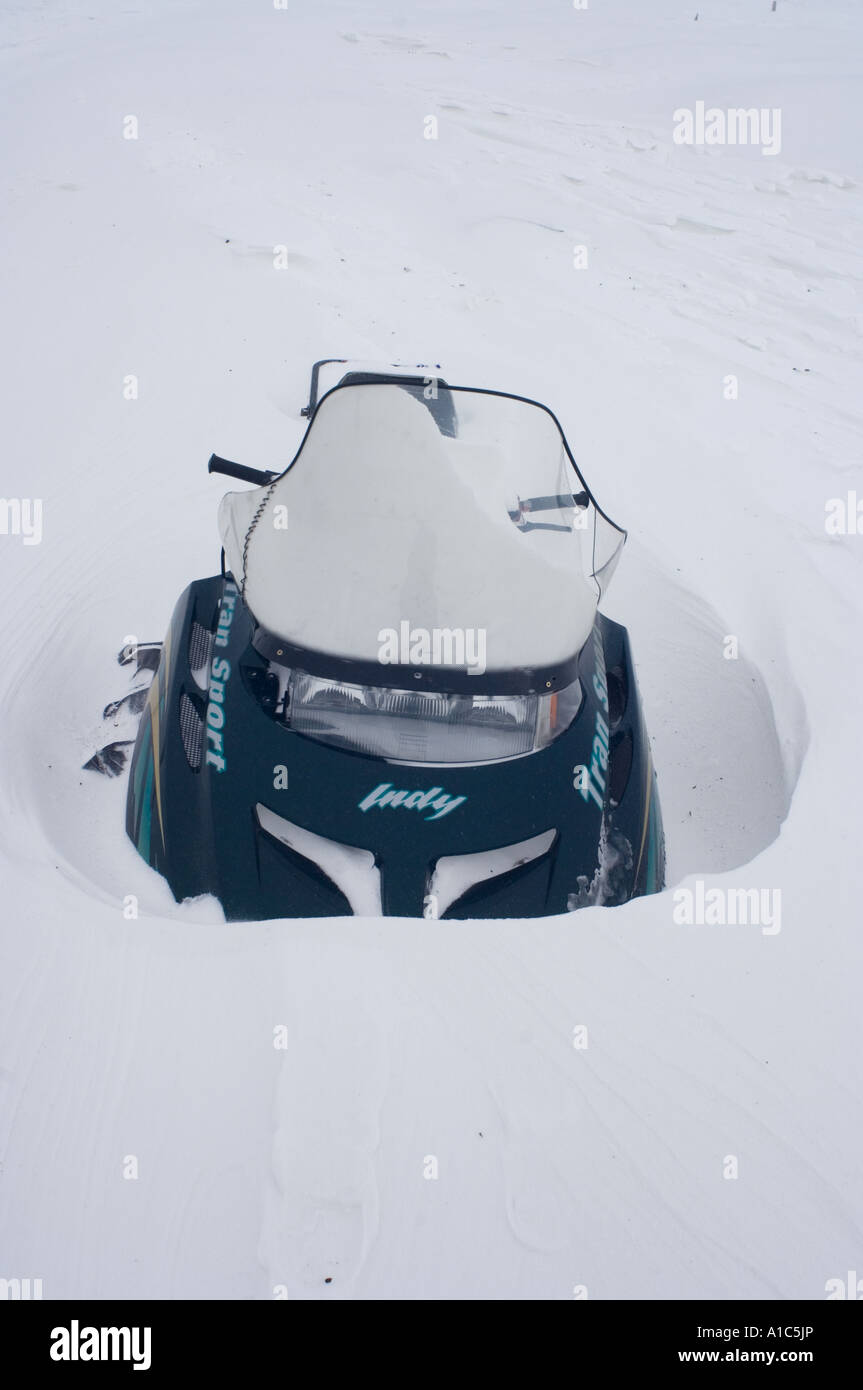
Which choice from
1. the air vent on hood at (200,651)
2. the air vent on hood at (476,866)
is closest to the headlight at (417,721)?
the air vent on hood at (476,866)

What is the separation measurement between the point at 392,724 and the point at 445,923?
47cm

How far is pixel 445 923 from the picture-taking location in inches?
79.5

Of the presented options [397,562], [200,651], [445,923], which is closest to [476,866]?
[445,923]

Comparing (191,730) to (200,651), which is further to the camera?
(200,651)

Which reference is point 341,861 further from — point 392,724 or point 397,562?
point 397,562

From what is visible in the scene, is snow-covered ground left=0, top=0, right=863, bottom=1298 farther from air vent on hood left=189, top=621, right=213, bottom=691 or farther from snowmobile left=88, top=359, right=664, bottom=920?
air vent on hood left=189, top=621, right=213, bottom=691

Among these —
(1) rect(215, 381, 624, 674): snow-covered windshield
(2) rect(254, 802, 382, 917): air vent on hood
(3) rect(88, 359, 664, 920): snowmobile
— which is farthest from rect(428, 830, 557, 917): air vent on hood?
(1) rect(215, 381, 624, 674): snow-covered windshield

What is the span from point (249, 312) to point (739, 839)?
406 cm

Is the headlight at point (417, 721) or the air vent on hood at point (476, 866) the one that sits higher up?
the headlight at point (417, 721)

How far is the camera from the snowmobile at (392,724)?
207cm

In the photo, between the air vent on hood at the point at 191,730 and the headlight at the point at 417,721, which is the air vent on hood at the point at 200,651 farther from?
the headlight at the point at 417,721

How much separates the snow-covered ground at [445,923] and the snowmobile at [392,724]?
11cm

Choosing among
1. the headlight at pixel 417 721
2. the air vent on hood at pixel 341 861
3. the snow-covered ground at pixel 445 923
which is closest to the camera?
the snow-covered ground at pixel 445 923

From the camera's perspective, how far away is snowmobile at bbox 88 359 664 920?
6.81 feet
